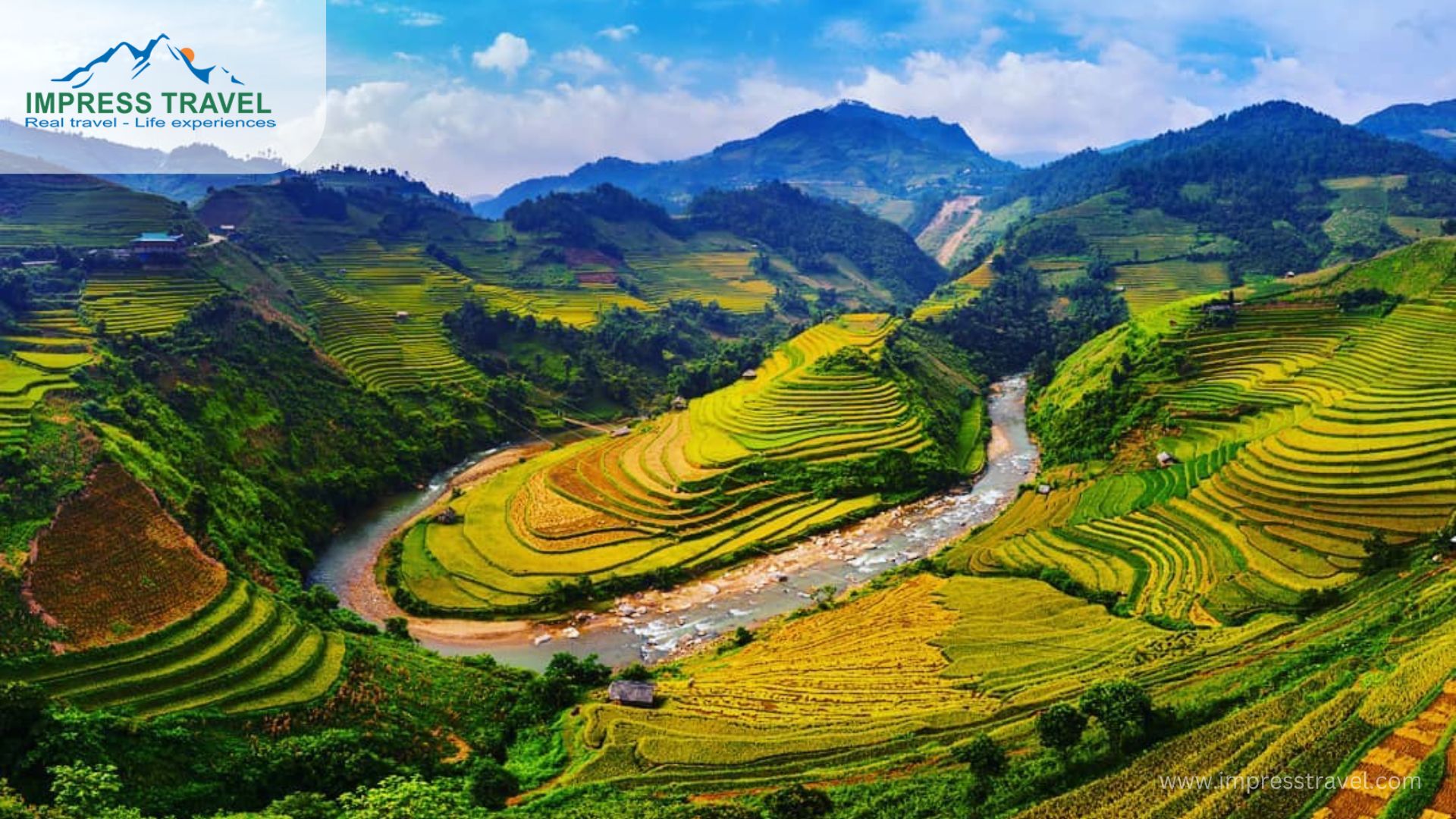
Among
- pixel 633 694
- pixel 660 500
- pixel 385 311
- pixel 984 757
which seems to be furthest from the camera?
pixel 385 311

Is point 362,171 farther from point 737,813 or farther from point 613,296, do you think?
point 737,813

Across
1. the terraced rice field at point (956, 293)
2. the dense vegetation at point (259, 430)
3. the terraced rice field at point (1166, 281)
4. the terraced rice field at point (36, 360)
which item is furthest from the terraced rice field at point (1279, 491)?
the terraced rice field at point (1166, 281)

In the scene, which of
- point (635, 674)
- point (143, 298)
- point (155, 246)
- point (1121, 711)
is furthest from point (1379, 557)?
point (155, 246)

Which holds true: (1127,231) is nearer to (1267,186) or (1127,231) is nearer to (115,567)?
(1267,186)

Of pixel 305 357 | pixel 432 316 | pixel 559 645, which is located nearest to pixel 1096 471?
pixel 559 645

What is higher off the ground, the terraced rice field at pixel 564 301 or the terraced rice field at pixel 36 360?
the terraced rice field at pixel 564 301

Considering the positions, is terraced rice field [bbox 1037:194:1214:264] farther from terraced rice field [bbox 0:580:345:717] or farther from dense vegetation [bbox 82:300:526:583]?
terraced rice field [bbox 0:580:345:717]

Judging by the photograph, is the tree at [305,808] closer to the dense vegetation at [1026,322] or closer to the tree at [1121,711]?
the tree at [1121,711]
